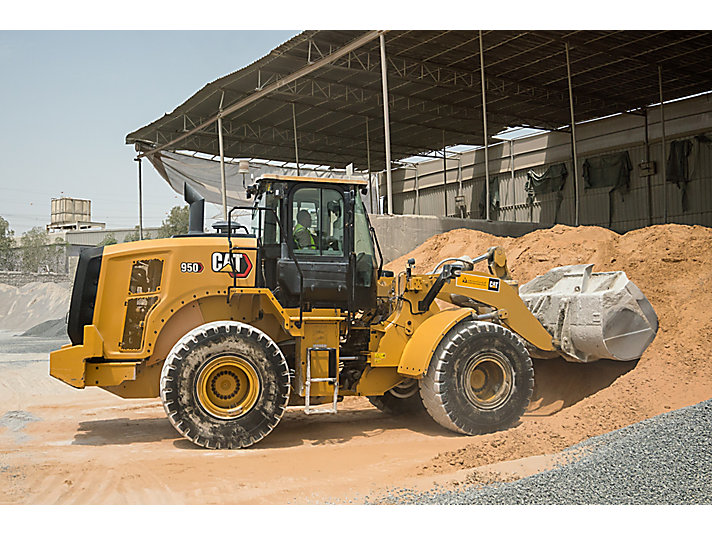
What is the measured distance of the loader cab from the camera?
22.5 ft

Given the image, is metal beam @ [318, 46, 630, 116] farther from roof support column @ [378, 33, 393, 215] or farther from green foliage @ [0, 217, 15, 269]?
green foliage @ [0, 217, 15, 269]

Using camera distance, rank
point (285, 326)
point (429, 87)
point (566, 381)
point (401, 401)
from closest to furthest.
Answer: point (285, 326) < point (401, 401) < point (566, 381) < point (429, 87)

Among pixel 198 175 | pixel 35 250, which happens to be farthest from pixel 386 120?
pixel 35 250

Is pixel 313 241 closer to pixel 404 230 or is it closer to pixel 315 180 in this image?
pixel 315 180

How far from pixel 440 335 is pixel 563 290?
2240 millimetres

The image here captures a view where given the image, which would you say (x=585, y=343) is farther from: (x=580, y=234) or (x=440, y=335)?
(x=580, y=234)

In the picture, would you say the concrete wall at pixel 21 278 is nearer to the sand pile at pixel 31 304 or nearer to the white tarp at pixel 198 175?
the sand pile at pixel 31 304

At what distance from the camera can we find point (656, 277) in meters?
9.14

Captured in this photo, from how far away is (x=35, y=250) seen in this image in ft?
114

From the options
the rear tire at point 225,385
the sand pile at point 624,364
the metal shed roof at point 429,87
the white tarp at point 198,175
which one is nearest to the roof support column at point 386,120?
the metal shed roof at point 429,87

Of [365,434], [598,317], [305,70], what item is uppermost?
[305,70]

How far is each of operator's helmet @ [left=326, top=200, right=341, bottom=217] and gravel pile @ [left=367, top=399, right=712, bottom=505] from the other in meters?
3.03

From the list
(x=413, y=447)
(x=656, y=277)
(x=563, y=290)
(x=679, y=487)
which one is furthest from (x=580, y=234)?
(x=679, y=487)

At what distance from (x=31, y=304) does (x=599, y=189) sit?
26245 mm
